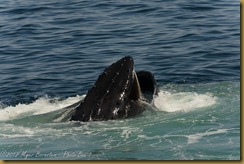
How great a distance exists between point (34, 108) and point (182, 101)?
150 inches

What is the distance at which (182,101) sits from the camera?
15.0m

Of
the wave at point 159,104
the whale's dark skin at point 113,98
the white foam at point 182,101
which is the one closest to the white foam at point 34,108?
the wave at point 159,104

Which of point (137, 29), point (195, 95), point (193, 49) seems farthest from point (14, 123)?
point (137, 29)

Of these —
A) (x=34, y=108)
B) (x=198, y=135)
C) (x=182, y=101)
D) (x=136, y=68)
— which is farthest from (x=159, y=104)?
(x=136, y=68)

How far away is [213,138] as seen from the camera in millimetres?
11055

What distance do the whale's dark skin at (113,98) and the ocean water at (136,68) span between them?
0.21m

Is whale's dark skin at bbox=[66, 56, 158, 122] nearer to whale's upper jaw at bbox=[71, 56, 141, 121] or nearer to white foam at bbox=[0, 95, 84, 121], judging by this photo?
whale's upper jaw at bbox=[71, 56, 141, 121]

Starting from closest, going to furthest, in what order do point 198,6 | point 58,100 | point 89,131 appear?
point 89,131, point 58,100, point 198,6

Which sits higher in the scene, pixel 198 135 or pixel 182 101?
pixel 198 135

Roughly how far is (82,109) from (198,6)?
56.7 ft

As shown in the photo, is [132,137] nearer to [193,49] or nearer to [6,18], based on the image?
[193,49]

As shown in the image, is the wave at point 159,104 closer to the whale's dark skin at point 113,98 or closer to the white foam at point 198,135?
the whale's dark skin at point 113,98

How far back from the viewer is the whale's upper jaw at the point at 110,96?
495 inches

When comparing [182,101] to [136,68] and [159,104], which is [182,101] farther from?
[136,68]
